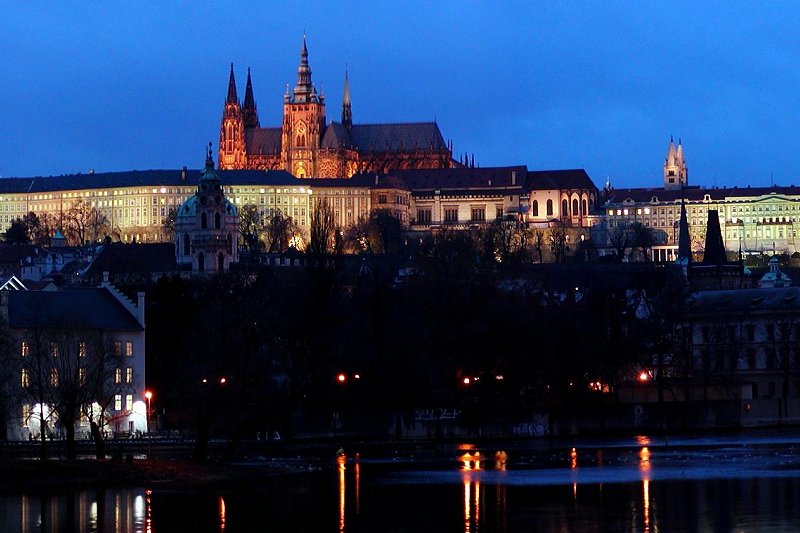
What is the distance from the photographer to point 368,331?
298ft

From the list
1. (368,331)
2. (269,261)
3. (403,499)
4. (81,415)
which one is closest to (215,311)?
(368,331)

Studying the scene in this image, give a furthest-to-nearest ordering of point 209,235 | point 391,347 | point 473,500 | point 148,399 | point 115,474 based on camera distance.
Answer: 1. point 209,235
2. point 391,347
3. point 148,399
4. point 115,474
5. point 473,500

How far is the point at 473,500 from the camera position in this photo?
54.0 metres

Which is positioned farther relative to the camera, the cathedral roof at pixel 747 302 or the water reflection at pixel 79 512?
the cathedral roof at pixel 747 302

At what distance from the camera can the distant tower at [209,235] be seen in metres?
191

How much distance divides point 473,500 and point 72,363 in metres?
24.5

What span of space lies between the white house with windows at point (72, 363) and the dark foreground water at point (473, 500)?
30.8 ft

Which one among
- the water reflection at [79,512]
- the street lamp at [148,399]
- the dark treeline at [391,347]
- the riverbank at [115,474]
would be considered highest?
the dark treeline at [391,347]

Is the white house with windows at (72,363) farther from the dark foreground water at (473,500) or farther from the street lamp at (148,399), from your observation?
the dark foreground water at (473,500)

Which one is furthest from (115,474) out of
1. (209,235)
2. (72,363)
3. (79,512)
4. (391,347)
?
(209,235)

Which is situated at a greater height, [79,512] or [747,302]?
[747,302]

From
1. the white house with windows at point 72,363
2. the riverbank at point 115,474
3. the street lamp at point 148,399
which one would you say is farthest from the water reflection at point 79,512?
the street lamp at point 148,399

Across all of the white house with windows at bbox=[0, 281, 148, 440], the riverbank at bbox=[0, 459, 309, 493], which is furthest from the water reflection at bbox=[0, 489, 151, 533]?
the white house with windows at bbox=[0, 281, 148, 440]

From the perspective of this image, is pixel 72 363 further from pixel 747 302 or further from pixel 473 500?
pixel 747 302
